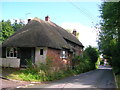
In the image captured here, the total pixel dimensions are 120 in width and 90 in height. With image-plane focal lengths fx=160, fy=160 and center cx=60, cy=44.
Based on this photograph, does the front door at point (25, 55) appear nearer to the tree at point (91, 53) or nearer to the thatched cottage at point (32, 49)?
the thatched cottage at point (32, 49)

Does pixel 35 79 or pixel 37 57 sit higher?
pixel 37 57

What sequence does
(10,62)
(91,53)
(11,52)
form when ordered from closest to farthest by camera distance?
(10,62), (11,52), (91,53)

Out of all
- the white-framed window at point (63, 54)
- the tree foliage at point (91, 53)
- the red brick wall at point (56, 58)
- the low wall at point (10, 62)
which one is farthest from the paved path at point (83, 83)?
the tree foliage at point (91, 53)

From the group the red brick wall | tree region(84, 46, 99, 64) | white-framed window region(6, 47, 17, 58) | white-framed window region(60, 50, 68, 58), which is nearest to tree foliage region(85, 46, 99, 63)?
tree region(84, 46, 99, 64)

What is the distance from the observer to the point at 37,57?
860 inches

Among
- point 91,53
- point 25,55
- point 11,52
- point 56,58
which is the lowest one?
point 56,58

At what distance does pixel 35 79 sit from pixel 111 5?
11095mm

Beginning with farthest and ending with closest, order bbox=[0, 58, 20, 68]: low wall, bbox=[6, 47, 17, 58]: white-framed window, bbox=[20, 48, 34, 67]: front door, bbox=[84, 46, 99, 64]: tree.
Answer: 1. bbox=[84, 46, 99, 64]: tree
2. bbox=[6, 47, 17, 58]: white-framed window
3. bbox=[20, 48, 34, 67]: front door
4. bbox=[0, 58, 20, 68]: low wall

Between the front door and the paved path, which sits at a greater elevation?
the front door

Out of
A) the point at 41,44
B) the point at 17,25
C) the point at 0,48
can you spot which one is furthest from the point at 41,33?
the point at 17,25

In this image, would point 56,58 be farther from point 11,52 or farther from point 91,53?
point 91,53

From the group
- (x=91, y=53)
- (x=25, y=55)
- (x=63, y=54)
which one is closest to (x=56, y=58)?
(x=63, y=54)

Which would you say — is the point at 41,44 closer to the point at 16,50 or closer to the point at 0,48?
the point at 16,50

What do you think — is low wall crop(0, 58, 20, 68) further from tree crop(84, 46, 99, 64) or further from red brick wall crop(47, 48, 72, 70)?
tree crop(84, 46, 99, 64)
